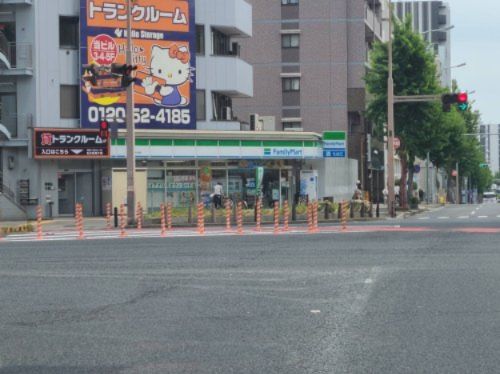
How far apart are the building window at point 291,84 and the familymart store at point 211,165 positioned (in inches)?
512

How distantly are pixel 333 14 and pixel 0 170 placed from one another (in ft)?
94.3

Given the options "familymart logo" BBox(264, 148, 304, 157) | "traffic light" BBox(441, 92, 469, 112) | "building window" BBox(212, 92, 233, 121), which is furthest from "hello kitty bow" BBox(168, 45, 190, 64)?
"traffic light" BBox(441, 92, 469, 112)

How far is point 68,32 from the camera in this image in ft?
145

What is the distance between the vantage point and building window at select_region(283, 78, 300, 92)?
62.3m

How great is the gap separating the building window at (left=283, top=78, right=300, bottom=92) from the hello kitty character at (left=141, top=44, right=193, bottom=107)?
17706mm

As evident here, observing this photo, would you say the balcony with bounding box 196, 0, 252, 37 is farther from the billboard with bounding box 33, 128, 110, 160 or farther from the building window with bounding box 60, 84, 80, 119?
the billboard with bounding box 33, 128, 110, 160

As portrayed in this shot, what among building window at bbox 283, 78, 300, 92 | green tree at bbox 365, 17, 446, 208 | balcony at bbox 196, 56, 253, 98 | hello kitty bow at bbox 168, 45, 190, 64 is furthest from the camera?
building window at bbox 283, 78, 300, 92

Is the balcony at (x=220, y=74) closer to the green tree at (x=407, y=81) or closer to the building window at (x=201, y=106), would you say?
the building window at (x=201, y=106)

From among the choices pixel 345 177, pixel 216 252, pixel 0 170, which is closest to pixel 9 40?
pixel 0 170

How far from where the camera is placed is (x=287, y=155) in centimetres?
4828

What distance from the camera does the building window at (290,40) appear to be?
205ft

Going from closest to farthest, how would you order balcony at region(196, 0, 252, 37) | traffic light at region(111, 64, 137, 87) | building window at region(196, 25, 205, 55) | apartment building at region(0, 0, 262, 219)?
traffic light at region(111, 64, 137, 87) < apartment building at region(0, 0, 262, 219) < building window at region(196, 25, 205, 55) < balcony at region(196, 0, 252, 37)

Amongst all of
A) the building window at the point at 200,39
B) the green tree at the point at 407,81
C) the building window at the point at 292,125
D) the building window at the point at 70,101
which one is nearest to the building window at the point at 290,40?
the building window at the point at 292,125

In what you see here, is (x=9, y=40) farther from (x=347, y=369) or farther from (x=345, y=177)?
(x=347, y=369)
